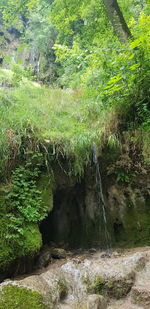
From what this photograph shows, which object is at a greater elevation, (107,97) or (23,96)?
(23,96)

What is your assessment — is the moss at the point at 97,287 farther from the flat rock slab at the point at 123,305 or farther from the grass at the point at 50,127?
the grass at the point at 50,127

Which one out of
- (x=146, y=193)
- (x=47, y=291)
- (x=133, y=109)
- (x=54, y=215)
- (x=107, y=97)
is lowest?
(x=47, y=291)

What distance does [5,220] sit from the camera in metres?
3.32

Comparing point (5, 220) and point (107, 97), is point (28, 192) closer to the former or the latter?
point (5, 220)

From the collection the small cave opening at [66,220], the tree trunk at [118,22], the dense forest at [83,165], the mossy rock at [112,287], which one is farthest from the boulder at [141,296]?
the tree trunk at [118,22]

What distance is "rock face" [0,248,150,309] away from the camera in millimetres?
2596

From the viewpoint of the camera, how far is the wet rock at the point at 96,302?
2496 mm

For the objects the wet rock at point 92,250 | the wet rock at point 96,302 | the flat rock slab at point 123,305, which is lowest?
the flat rock slab at point 123,305

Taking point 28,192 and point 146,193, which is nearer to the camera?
point 28,192

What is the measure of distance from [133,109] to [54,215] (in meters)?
2.86

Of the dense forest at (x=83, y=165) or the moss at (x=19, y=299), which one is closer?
the moss at (x=19, y=299)

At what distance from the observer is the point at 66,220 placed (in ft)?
16.6

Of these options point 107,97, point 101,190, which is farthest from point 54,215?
point 107,97

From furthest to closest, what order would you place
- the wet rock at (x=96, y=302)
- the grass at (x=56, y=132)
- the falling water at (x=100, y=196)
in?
the falling water at (x=100, y=196), the grass at (x=56, y=132), the wet rock at (x=96, y=302)
